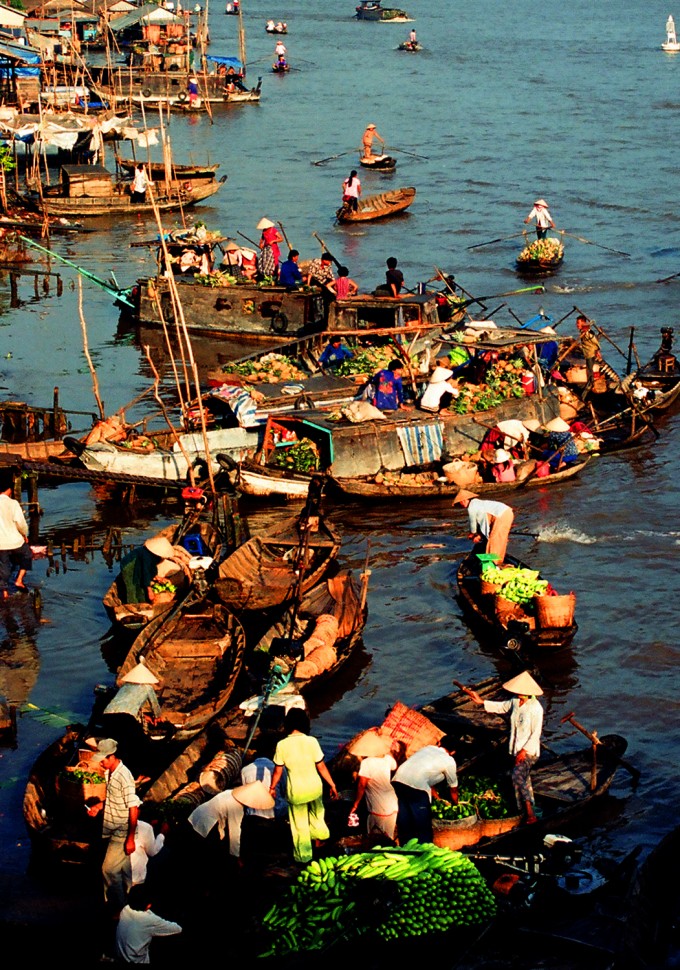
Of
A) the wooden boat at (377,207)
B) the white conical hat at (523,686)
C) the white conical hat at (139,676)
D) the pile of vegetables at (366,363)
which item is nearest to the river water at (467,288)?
the wooden boat at (377,207)

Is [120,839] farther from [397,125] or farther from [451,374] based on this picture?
[397,125]

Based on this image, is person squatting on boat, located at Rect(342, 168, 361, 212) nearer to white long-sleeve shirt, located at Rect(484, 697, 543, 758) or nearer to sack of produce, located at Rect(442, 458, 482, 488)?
sack of produce, located at Rect(442, 458, 482, 488)

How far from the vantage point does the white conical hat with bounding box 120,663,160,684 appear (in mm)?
11422

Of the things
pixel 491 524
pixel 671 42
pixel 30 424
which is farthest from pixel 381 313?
pixel 671 42

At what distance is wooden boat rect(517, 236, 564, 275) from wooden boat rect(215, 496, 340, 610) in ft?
53.0

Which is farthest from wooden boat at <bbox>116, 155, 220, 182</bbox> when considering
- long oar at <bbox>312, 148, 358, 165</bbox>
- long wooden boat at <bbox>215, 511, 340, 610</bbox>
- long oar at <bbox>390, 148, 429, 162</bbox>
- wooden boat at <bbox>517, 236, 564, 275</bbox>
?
long wooden boat at <bbox>215, 511, 340, 610</bbox>

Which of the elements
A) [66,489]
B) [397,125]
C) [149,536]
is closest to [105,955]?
[149,536]

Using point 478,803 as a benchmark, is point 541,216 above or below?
above

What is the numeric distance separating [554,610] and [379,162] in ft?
104

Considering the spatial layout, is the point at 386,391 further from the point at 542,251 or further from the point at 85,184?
the point at 85,184

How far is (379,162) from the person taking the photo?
1697 inches

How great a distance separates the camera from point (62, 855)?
9.81 meters

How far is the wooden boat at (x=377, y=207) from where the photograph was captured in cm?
3512

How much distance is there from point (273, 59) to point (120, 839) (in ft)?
216
